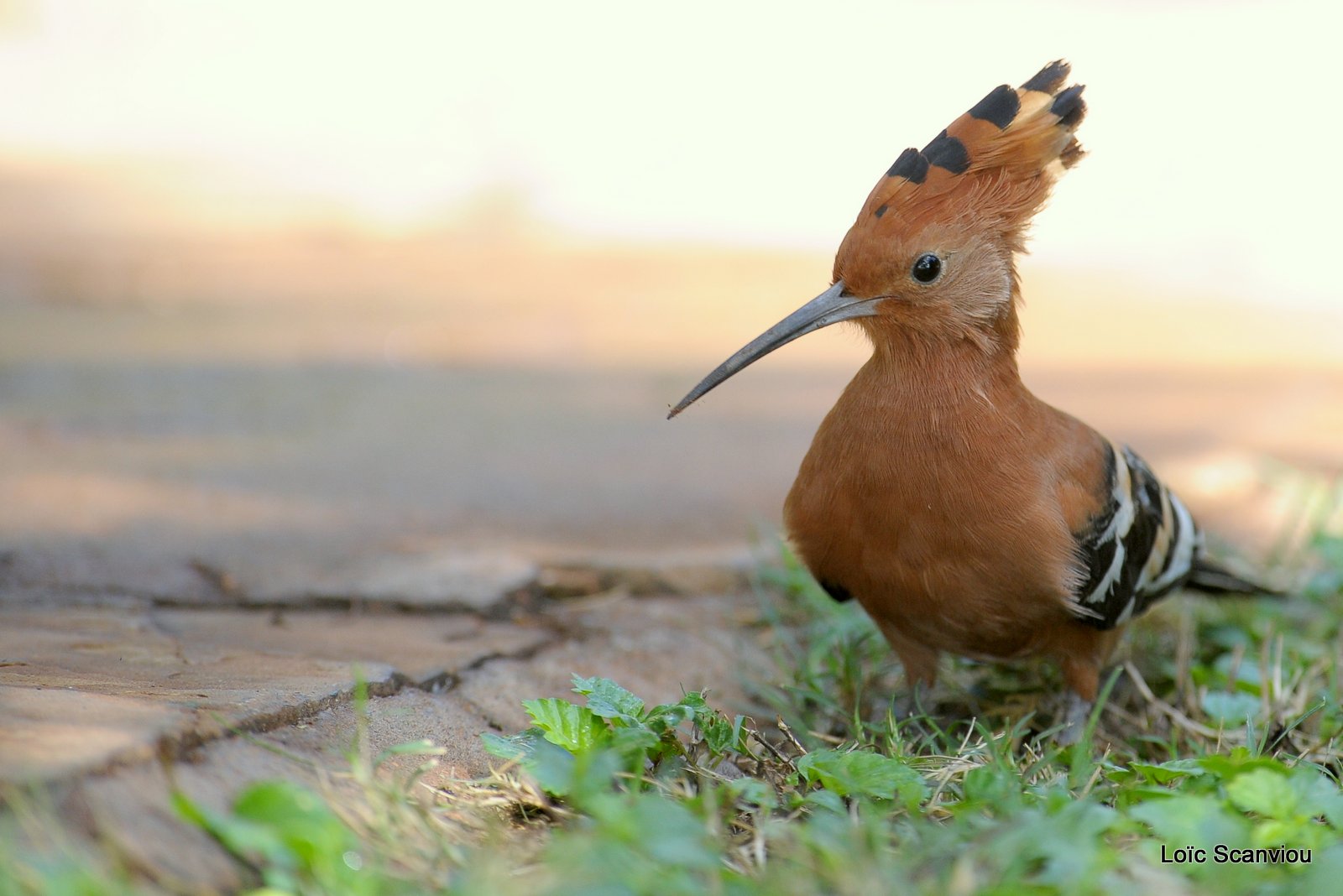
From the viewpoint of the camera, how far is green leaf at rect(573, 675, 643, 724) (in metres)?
2.14

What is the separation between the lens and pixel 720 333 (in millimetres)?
6762

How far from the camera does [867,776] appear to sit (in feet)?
6.73

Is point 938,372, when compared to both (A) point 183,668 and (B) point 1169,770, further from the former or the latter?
(A) point 183,668

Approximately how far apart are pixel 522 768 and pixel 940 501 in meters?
1.15

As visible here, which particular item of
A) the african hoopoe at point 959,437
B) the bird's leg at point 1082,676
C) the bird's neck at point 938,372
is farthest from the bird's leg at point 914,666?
the bird's neck at point 938,372

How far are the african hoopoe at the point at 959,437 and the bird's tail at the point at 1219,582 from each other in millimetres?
637

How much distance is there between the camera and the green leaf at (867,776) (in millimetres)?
2014

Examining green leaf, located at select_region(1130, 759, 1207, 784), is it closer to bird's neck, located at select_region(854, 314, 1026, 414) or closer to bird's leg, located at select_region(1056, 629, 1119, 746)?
bird's leg, located at select_region(1056, 629, 1119, 746)

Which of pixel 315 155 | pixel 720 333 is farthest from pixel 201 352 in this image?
pixel 315 155

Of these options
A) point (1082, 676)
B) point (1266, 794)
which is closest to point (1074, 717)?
point (1082, 676)

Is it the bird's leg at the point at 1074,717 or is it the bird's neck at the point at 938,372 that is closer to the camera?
the bird's neck at the point at 938,372

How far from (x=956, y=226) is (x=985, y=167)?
0.15m

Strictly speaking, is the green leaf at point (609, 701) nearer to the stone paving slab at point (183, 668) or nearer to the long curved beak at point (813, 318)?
the stone paving slab at point (183, 668)

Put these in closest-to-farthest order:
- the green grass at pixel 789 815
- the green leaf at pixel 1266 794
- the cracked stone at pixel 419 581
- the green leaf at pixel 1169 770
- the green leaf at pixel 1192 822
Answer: the green grass at pixel 789 815 → the green leaf at pixel 1192 822 → the green leaf at pixel 1266 794 → the green leaf at pixel 1169 770 → the cracked stone at pixel 419 581
